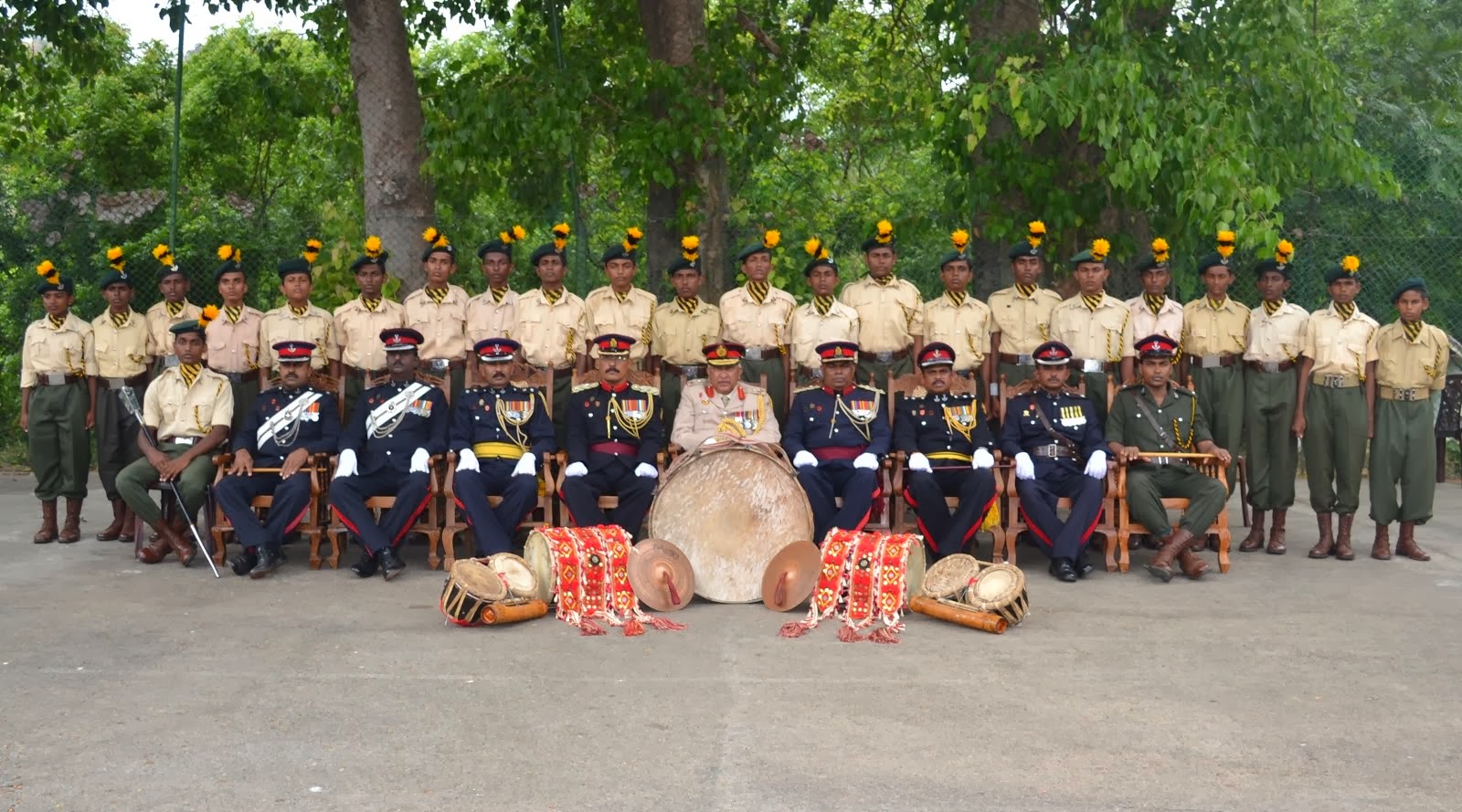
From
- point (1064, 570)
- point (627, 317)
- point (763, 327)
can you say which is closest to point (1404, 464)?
point (1064, 570)

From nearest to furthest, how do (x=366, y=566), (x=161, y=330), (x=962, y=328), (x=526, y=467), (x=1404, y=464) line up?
(x=366, y=566)
(x=526, y=467)
(x=1404, y=464)
(x=962, y=328)
(x=161, y=330)

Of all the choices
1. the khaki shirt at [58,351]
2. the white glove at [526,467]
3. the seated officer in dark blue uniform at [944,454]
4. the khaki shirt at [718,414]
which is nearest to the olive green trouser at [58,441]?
the khaki shirt at [58,351]

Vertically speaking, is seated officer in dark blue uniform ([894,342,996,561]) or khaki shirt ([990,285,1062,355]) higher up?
khaki shirt ([990,285,1062,355])

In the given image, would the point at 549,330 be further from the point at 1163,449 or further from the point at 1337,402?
the point at 1337,402

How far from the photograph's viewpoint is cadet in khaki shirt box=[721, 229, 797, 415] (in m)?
9.91

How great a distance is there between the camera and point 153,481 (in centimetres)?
906

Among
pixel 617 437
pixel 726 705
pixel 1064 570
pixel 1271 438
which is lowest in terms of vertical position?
pixel 726 705

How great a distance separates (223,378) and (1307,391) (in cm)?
676

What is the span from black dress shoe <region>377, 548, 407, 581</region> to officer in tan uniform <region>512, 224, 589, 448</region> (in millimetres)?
1665

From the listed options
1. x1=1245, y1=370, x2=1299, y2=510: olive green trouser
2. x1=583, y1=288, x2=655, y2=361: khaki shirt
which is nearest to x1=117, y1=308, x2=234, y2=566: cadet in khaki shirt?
x1=583, y1=288, x2=655, y2=361: khaki shirt

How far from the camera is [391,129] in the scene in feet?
36.1

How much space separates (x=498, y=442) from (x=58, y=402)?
326cm

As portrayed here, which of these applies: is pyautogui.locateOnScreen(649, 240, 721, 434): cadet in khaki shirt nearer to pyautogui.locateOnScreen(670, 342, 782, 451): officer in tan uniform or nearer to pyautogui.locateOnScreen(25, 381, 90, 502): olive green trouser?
pyautogui.locateOnScreen(670, 342, 782, 451): officer in tan uniform

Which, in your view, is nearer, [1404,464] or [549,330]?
[1404,464]
